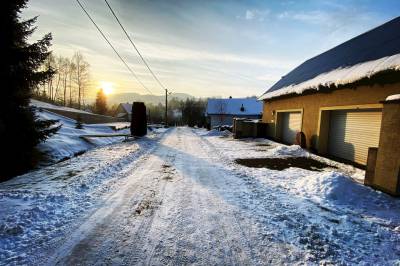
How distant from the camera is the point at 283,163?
10125 millimetres

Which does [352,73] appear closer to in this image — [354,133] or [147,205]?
[354,133]

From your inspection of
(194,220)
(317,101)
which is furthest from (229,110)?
(194,220)

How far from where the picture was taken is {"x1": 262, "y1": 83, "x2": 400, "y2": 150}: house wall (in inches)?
371

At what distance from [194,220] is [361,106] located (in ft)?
29.5

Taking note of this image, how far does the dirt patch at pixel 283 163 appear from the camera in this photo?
9.48 m

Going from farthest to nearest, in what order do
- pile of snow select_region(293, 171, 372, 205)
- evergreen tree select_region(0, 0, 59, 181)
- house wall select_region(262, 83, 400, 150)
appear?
house wall select_region(262, 83, 400, 150) → evergreen tree select_region(0, 0, 59, 181) → pile of snow select_region(293, 171, 372, 205)

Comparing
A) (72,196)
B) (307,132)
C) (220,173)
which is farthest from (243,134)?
(72,196)

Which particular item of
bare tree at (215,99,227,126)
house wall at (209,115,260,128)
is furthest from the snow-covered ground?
house wall at (209,115,260,128)

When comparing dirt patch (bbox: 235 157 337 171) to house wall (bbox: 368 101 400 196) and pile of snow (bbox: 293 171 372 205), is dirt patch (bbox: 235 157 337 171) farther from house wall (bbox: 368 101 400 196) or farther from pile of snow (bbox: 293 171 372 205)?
house wall (bbox: 368 101 400 196)

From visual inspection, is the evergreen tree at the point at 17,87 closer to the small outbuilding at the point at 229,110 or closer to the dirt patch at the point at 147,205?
the dirt patch at the point at 147,205

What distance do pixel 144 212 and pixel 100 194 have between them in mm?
1607

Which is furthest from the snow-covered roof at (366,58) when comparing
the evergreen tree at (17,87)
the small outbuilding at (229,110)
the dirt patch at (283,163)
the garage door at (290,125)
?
the small outbuilding at (229,110)

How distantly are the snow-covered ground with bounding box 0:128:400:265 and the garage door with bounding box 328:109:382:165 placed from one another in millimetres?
4550

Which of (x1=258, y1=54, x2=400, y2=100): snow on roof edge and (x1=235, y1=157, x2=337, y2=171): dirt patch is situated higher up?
(x1=258, y1=54, x2=400, y2=100): snow on roof edge
